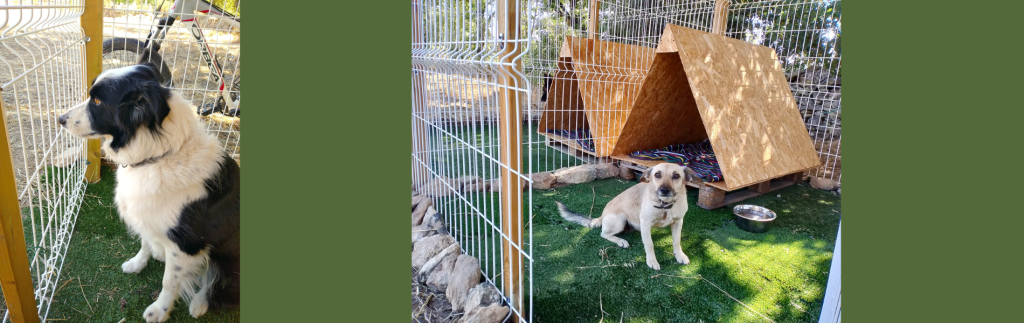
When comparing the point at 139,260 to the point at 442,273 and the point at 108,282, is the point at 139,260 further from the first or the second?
the point at 442,273

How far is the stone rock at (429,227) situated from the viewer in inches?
128

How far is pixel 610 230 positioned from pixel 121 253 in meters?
2.74

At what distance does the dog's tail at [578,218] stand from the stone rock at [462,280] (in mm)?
1306

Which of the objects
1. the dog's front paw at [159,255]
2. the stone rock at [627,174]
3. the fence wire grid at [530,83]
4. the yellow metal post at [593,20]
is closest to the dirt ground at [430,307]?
the fence wire grid at [530,83]

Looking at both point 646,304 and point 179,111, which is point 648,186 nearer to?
point 646,304

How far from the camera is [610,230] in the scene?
11.4 feet

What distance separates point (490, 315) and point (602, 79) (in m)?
3.88

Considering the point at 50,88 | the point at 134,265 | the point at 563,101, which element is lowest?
the point at 134,265

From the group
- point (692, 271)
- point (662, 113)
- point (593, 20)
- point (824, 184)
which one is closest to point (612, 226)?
point (692, 271)

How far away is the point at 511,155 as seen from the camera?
2.02 m

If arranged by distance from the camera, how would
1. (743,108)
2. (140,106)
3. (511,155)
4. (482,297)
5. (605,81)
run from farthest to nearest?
(605,81) → (743,108) → (482,297) → (511,155) → (140,106)

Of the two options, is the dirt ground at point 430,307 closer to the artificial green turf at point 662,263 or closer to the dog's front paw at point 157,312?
the artificial green turf at point 662,263

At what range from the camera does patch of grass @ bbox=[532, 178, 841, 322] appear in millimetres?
2510

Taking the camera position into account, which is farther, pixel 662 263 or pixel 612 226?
pixel 612 226
